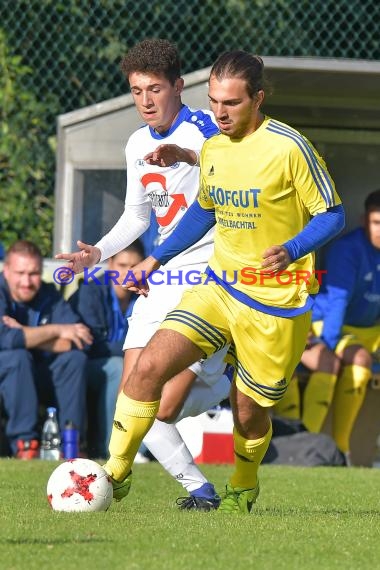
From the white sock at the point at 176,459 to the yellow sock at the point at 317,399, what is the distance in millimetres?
4134

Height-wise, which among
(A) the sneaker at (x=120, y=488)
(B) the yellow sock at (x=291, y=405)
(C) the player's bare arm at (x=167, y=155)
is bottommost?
(B) the yellow sock at (x=291, y=405)

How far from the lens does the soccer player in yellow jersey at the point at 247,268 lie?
5.58m

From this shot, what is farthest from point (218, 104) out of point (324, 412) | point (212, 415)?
point (324, 412)

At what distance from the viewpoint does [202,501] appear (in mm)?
6215

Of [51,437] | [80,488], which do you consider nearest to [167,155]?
[80,488]

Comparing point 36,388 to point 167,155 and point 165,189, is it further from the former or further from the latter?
point 167,155

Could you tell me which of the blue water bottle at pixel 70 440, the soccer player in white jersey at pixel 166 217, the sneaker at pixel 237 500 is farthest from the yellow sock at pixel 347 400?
the sneaker at pixel 237 500

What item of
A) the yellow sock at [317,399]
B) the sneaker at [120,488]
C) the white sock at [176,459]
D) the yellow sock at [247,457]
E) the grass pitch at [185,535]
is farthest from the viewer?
the yellow sock at [317,399]

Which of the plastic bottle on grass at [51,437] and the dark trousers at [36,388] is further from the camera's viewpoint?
the plastic bottle on grass at [51,437]

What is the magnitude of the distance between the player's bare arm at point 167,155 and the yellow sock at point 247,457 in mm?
1240

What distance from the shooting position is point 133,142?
6.71 metres

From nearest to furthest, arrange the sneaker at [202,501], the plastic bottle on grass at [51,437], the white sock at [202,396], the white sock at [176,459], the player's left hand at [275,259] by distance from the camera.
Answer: the player's left hand at [275,259], the sneaker at [202,501], the white sock at [176,459], the white sock at [202,396], the plastic bottle on grass at [51,437]

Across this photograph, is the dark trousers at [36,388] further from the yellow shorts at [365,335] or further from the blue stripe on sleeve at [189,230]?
the blue stripe on sleeve at [189,230]

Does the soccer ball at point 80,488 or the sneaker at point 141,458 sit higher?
the soccer ball at point 80,488
